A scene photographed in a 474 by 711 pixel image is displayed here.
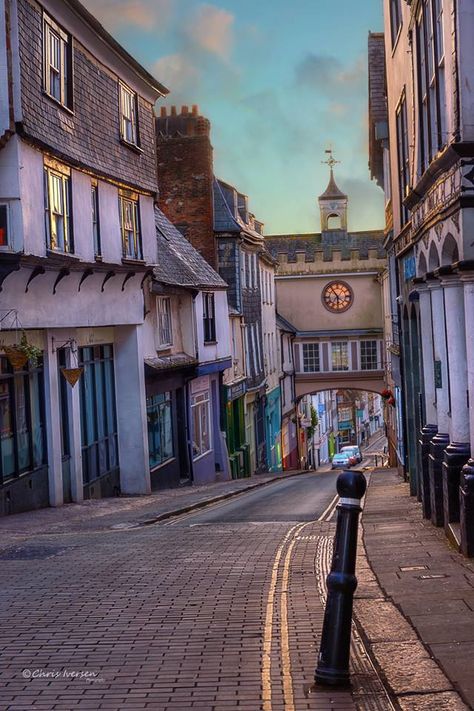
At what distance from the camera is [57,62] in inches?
802

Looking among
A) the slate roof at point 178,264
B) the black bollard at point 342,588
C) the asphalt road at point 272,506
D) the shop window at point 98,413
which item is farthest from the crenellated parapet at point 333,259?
the black bollard at point 342,588

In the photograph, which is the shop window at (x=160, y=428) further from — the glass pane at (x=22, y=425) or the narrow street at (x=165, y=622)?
the narrow street at (x=165, y=622)

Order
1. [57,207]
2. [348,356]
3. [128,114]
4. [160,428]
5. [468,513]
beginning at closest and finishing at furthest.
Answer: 1. [468,513]
2. [57,207]
3. [128,114]
4. [160,428]
5. [348,356]

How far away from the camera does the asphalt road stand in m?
18.0

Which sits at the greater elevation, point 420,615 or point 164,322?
point 164,322

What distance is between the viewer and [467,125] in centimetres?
1102

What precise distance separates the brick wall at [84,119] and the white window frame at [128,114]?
28cm

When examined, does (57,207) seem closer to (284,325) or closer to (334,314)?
(284,325)

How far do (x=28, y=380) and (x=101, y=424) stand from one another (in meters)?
5.12

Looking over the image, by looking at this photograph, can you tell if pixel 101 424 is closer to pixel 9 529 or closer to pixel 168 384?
pixel 168 384

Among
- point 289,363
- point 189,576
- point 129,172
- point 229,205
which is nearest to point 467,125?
point 189,576

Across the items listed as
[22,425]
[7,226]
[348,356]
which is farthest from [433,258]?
[348,356]

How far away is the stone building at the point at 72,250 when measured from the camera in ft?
59.2

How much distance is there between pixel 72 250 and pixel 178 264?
1221cm
